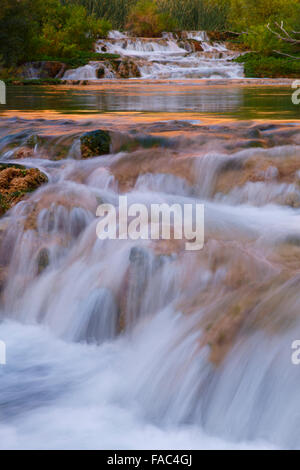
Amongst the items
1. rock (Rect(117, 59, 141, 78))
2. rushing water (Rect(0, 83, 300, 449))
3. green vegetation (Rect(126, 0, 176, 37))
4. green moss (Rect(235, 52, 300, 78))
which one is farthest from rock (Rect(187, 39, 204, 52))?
rushing water (Rect(0, 83, 300, 449))

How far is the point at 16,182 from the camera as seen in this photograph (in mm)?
4711

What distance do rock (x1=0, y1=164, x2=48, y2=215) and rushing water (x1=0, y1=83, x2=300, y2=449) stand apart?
16 centimetres

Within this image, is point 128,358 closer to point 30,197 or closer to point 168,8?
point 30,197

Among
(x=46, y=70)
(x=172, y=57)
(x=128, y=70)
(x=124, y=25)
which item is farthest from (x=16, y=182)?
(x=124, y=25)

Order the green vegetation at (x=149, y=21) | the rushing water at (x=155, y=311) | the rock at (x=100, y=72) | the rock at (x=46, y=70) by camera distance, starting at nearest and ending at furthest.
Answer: the rushing water at (x=155, y=311), the rock at (x=100, y=72), the rock at (x=46, y=70), the green vegetation at (x=149, y=21)

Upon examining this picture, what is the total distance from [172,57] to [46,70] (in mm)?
6894

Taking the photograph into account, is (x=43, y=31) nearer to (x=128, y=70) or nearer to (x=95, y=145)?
(x=128, y=70)

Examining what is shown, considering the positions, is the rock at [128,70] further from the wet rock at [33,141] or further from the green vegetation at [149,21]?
the wet rock at [33,141]

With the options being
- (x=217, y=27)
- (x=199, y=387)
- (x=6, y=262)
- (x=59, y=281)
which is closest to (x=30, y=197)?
(x=6, y=262)

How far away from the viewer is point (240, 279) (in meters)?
3.16

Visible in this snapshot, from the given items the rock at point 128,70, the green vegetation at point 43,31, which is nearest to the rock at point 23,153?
the rock at point 128,70

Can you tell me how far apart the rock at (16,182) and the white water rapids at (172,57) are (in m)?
17.5

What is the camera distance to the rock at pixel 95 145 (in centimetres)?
561
